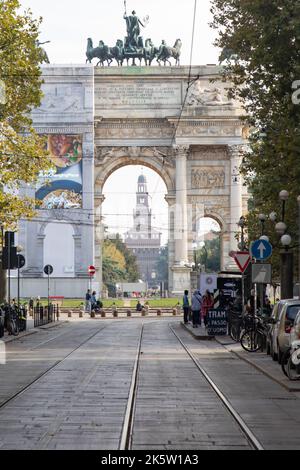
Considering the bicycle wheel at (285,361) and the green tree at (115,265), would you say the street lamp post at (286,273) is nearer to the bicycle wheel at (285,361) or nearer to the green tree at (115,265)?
the bicycle wheel at (285,361)

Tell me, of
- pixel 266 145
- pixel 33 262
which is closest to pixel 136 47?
pixel 33 262

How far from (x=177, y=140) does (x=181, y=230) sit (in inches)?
279

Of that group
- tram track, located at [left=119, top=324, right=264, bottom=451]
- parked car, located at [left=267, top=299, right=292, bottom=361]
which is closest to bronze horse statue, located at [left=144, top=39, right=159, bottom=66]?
parked car, located at [left=267, top=299, right=292, bottom=361]

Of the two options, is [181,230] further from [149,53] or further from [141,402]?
[141,402]

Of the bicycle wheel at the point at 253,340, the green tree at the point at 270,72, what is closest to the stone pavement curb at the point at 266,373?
the bicycle wheel at the point at 253,340

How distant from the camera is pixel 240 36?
28.7 m

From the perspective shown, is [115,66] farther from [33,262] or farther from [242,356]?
[242,356]

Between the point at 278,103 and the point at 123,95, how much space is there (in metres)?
59.4

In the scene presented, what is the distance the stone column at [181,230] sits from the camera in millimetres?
88125

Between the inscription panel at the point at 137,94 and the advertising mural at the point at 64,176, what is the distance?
483 centimetres

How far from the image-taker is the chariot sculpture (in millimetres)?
88625

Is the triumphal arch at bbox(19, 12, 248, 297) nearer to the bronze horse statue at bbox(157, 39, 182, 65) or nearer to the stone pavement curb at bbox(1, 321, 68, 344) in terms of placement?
the bronze horse statue at bbox(157, 39, 182, 65)

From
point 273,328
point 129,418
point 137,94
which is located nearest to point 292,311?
point 273,328

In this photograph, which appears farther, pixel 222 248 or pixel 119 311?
pixel 222 248
